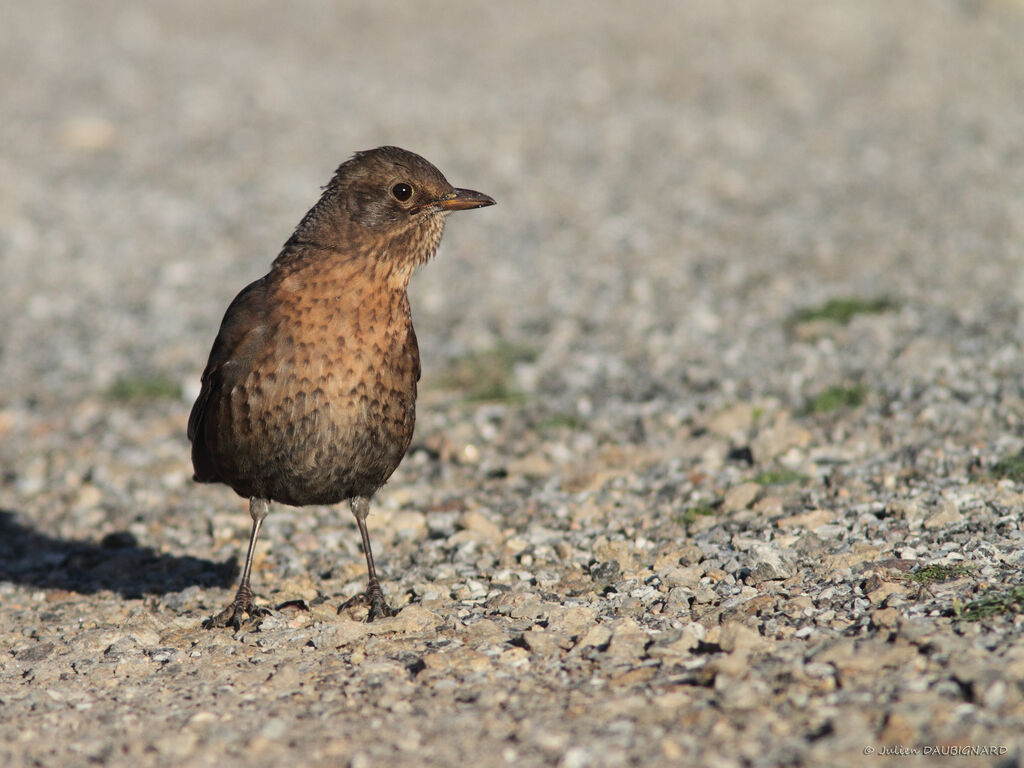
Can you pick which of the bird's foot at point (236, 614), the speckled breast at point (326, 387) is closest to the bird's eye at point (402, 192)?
the speckled breast at point (326, 387)

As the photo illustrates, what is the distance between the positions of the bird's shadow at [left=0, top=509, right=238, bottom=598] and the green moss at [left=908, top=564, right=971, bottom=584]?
11.8ft

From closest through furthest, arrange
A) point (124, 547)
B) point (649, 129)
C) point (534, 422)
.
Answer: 1. point (124, 547)
2. point (534, 422)
3. point (649, 129)

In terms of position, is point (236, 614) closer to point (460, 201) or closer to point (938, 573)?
point (460, 201)

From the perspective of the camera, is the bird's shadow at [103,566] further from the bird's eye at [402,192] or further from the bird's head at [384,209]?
the bird's eye at [402,192]

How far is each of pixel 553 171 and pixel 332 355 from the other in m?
9.33

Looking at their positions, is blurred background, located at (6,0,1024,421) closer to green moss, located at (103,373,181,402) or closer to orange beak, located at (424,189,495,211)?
green moss, located at (103,373,181,402)

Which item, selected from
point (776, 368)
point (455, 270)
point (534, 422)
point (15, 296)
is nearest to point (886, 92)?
point (455, 270)

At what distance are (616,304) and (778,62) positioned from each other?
9.02 metres

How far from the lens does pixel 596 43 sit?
62.1ft

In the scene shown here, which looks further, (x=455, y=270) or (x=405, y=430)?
(x=455, y=270)

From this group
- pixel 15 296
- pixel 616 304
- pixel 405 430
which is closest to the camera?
pixel 405 430

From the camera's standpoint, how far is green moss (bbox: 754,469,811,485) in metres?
6.77

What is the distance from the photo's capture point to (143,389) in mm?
9383

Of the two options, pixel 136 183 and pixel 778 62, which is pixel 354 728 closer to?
pixel 136 183
